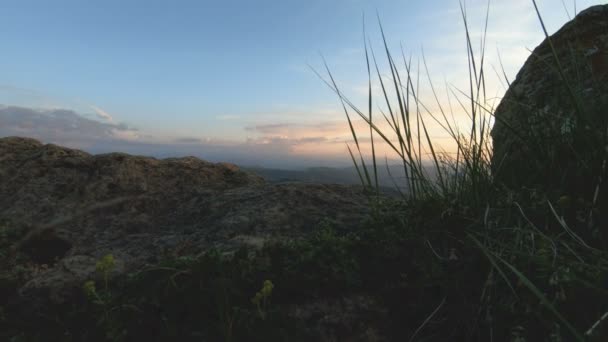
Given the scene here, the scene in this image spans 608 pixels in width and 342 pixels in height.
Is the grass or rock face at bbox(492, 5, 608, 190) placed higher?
rock face at bbox(492, 5, 608, 190)

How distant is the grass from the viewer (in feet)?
5.26

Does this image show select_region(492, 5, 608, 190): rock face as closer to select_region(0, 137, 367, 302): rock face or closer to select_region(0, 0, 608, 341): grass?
select_region(0, 0, 608, 341): grass

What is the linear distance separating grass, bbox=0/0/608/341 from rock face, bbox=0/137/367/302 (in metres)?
0.29

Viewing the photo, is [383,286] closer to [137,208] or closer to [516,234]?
[516,234]

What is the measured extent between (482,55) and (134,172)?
3.26 metres

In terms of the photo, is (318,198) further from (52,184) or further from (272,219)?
(52,184)

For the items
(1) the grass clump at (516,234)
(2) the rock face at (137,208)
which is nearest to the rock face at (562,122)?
(1) the grass clump at (516,234)

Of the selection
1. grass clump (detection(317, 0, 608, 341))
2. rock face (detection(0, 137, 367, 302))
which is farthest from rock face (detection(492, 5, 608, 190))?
rock face (detection(0, 137, 367, 302))

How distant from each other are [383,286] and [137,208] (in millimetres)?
2326

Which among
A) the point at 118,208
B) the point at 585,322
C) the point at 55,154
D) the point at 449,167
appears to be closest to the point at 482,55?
the point at 449,167

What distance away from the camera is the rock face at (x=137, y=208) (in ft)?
7.82

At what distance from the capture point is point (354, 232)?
239 cm

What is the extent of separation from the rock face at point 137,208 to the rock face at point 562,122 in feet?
3.80

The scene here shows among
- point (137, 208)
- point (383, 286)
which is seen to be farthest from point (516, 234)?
point (137, 208)
